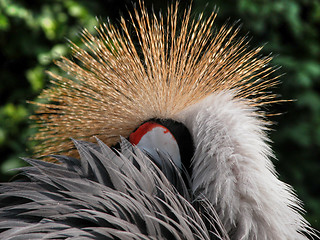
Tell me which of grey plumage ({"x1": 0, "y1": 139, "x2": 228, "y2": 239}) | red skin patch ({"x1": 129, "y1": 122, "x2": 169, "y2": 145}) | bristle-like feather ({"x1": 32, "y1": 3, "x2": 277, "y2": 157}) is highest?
bristle-like feather ({"x1": 32, "y1": 3, "x2": 277, "y2": 157})

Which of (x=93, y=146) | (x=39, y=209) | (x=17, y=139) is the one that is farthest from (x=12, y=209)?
(x=17, y=139)

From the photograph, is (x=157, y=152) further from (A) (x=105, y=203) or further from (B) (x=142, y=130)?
(A) (x=105, y=203)

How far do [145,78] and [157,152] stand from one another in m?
0.19

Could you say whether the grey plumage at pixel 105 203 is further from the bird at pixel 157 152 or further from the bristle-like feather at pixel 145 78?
the bristle-like feather at pixel 145 78

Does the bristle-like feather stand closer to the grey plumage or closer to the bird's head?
the bird's head

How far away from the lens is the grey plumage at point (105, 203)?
0.60 m

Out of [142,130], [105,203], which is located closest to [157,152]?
[142,130]

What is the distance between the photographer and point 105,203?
0.62 m

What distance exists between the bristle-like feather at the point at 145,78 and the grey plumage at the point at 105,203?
0.48ft

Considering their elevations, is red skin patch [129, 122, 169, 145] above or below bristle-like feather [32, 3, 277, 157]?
below

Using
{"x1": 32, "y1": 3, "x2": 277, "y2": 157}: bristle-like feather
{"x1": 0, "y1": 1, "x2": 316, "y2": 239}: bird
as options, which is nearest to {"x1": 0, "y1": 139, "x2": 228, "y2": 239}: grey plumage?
{"x1": 0, "y1": 1, "x2": 316, "y2": 239}: bird

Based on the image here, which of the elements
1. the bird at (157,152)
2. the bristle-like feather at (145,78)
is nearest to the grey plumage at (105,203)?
the bird at (157,152)

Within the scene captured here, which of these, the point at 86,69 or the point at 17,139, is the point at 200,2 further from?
the point at 17,139

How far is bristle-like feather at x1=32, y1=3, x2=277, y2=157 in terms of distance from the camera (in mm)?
827
